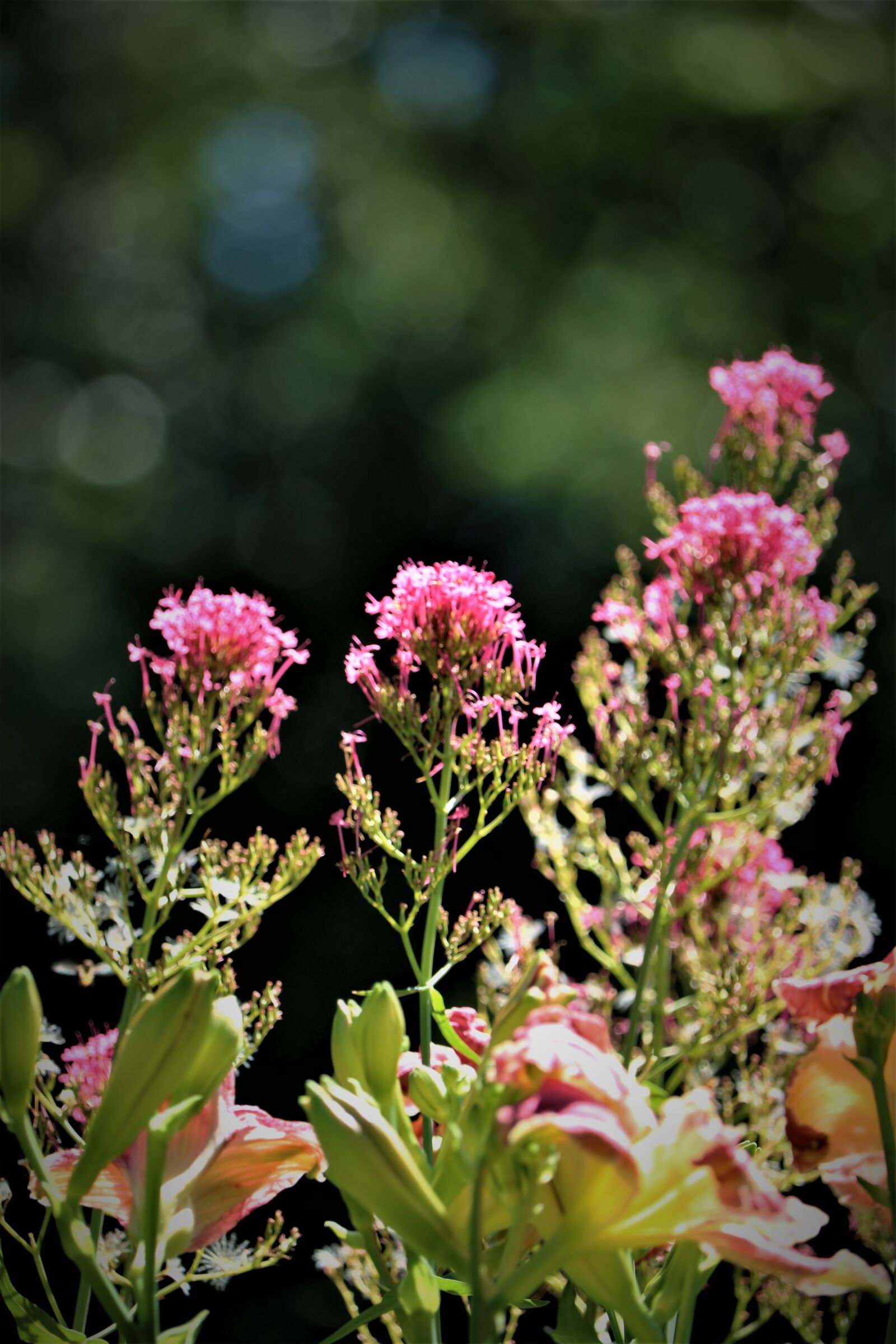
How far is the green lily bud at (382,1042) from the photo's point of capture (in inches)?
9.3

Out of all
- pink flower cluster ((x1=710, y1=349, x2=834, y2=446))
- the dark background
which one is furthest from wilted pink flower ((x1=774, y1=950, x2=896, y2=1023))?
the dark background

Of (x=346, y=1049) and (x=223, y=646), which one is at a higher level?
(x=223, y=646)

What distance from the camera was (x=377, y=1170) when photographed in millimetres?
200

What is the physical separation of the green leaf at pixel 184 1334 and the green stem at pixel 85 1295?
58 mm

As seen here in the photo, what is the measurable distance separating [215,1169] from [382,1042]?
0.14 ft

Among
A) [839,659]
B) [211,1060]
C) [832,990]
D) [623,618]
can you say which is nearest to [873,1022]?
[832,990]

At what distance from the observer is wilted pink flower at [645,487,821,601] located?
1.52 ft

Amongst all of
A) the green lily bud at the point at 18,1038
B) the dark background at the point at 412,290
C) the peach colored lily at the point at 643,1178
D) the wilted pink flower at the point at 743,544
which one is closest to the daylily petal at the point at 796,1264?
the peach colored lily at the point at 643,1178

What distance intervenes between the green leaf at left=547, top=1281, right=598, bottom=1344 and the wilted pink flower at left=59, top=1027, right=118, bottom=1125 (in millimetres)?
136

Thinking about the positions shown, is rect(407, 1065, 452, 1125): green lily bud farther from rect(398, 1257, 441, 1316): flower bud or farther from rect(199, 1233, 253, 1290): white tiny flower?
rect(199, 1233, 253, 1290): white tiny flower

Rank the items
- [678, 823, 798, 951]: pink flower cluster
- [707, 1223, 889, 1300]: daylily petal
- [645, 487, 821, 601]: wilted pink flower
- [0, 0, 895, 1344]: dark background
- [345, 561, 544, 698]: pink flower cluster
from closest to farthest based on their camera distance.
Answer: [707, 1223, 889, 1300]: daylily petal
[345, 561, 544, 698]: pink flower cluster
[645, 487, 821, 601]: wilted pink flower
[678, 823, 798, 951]: pink flower cluster
[0, 0, 895, 1344]: dark background

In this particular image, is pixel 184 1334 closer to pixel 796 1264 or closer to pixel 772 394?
pixel 796 1264

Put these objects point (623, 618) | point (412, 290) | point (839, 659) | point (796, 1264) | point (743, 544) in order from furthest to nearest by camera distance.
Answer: point (412, 290), point (839, 659), point (623, 618), point (743, 544), point (796, 1264)

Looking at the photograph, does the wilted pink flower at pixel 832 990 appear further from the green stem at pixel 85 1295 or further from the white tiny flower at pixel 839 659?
the white tiny flower at pixel 839 659
